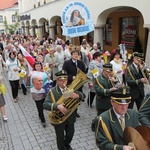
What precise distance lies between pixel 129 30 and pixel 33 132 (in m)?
12.0

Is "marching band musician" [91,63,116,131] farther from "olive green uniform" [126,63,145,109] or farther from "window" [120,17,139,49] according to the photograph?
"window" [120,17,139,49]

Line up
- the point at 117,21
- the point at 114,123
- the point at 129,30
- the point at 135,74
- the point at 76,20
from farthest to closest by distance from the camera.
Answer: the point at 117,21, the point at 129,30, the point at 76,20, the point at 135,74, the point at 114,123

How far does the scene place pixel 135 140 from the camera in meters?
2.07

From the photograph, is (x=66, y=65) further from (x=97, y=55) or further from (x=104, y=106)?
(x=104, y=106)

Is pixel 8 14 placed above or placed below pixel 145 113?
above

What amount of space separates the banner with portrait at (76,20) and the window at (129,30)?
795 cm

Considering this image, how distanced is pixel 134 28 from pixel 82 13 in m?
8.21

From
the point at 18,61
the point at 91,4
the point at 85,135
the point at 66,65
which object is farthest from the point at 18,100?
the point at 91,4

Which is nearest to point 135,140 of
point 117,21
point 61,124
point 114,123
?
point 114,123

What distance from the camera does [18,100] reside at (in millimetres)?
7930

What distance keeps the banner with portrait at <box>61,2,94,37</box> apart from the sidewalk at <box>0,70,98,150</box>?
8.53ft

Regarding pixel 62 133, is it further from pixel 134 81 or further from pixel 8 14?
pixel 8 14

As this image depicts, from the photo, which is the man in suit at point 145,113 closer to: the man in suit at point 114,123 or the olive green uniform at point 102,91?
the man in suit at point 114,123

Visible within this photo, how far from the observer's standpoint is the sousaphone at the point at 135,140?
196 centimetres
